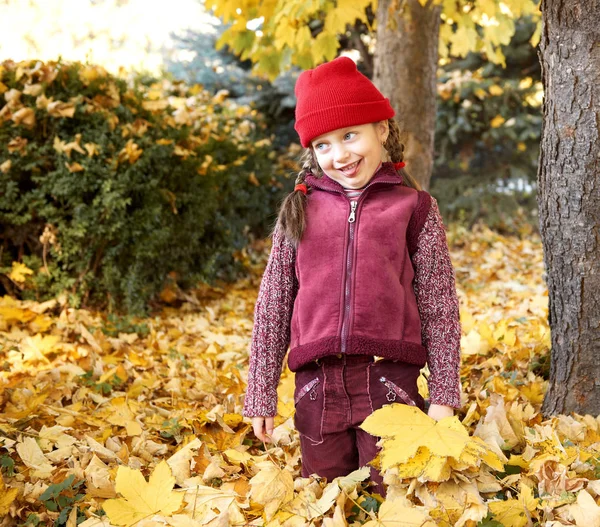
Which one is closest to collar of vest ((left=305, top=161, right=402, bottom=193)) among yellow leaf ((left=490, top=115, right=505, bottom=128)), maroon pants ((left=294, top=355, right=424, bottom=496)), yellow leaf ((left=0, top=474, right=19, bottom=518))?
maroon pants ((left=294, top=355, right=424, bottom=496))

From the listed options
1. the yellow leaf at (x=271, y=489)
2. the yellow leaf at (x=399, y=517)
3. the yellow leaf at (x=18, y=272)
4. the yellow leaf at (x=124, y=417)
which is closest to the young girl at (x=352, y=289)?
the yellow leaf at (x=271, y=489)

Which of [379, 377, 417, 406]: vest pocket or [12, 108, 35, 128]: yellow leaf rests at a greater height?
[12, 108, 35, 128]: yellow leaf

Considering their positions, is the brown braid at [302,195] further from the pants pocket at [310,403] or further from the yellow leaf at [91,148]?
the yellow leaf at [91,148]

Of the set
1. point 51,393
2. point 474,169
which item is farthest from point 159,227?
point 474,169

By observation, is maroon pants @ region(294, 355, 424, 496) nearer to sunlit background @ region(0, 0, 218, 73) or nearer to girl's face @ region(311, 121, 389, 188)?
girl's face @ region(311, 121, 389, 188)

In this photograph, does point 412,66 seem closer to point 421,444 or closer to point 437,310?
point 437,310

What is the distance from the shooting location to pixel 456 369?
189 centimetres

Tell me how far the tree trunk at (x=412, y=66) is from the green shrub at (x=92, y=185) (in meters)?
1.42

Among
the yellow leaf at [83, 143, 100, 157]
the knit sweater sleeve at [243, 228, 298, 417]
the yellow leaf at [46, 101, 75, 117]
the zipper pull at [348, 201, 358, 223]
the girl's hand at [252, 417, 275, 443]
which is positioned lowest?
the girl's hand at [252, 417, 275, 443]

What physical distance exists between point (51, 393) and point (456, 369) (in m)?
1.76

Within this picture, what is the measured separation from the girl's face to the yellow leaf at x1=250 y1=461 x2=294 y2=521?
2.90 feet

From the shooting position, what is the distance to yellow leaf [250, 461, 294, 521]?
1.75 m

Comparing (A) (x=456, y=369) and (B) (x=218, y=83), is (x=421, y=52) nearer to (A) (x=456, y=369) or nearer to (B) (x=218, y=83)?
(A) (x=456, y=369)

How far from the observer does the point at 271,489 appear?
176 centimetres
